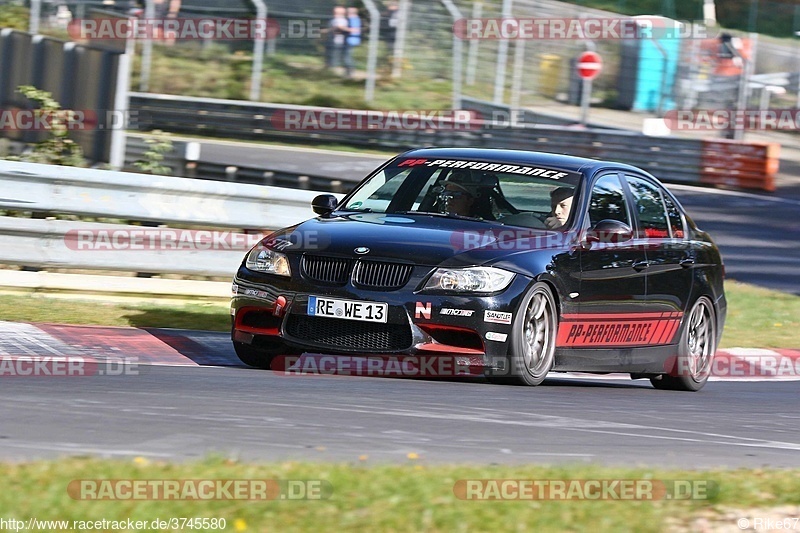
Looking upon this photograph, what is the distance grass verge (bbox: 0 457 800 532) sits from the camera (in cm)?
409

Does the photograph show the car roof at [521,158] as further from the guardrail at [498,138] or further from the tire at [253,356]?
the guardrail at [498,138]

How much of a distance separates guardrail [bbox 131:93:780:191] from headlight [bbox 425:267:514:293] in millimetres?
17007

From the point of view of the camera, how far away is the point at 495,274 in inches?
302

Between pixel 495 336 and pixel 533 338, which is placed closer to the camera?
pixel 495 336

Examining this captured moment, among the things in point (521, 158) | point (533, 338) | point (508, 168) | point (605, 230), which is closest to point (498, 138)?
point (521, 158)

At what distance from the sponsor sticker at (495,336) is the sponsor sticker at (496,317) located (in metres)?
0.07

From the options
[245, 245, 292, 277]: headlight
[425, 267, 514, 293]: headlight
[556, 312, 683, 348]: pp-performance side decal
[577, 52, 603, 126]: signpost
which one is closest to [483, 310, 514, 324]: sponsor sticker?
[425, 267, 514, 293]: headlight

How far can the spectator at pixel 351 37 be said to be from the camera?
86.1 ft

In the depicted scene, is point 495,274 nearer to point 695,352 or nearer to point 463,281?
point 463,281

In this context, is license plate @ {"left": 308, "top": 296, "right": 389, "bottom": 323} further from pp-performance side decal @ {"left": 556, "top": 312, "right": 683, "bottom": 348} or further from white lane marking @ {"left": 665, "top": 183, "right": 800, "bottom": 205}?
white lane marking @ {"left": 665, "top": 183, "right": 800, "bottom": 205}

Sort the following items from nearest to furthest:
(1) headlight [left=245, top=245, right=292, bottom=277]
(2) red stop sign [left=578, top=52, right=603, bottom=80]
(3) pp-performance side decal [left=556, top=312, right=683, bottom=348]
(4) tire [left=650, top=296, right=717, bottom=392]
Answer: (1) headlight [left=245, top=245, right=292, bottom=277]
(3) pp-performance side decal [left=556, top=312, right=683, bottom=348]
(4) tire [left=650, top=296, right=717, bottom=392]
(2) red stop sign [left=578, top=52, right=603, bottom=80]

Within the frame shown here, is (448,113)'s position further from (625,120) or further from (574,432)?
(574,432)

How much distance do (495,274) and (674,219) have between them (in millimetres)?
2623

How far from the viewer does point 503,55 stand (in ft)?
85.2
